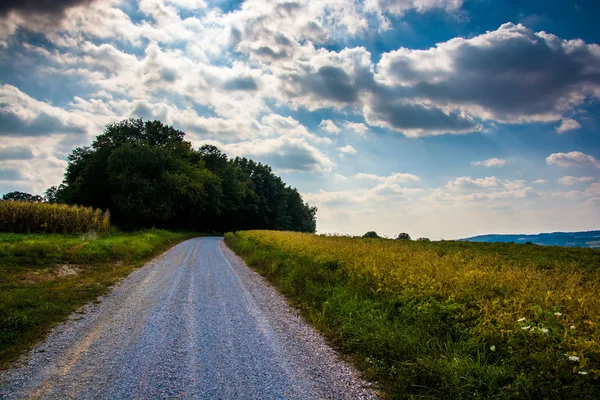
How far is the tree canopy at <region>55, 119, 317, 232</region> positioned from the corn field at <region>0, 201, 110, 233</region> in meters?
18.1

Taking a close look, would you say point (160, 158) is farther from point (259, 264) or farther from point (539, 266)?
point (539, 266)

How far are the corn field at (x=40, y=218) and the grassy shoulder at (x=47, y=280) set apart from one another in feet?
16.2

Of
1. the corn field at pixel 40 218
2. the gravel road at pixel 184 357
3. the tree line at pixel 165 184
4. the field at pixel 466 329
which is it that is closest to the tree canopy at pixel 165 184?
the tree line at pixel 165 184

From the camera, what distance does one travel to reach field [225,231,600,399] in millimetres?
4082

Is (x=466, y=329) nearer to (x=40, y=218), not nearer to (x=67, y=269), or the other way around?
(x=67, y=269)

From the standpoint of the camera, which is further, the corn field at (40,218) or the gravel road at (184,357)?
the corn field at (40,218)

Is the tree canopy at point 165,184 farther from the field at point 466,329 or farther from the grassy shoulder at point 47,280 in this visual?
the field at point 466,329

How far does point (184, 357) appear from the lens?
5.51 metres

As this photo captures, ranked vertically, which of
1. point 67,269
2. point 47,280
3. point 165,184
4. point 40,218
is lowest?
point 47,280

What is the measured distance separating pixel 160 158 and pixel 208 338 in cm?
4264

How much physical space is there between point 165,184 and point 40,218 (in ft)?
70.1

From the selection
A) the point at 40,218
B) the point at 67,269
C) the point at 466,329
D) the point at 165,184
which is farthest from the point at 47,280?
A: the point at 165,184

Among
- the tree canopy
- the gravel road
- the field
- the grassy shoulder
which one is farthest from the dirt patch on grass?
the tree canopy

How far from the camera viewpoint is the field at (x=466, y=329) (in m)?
4.08
